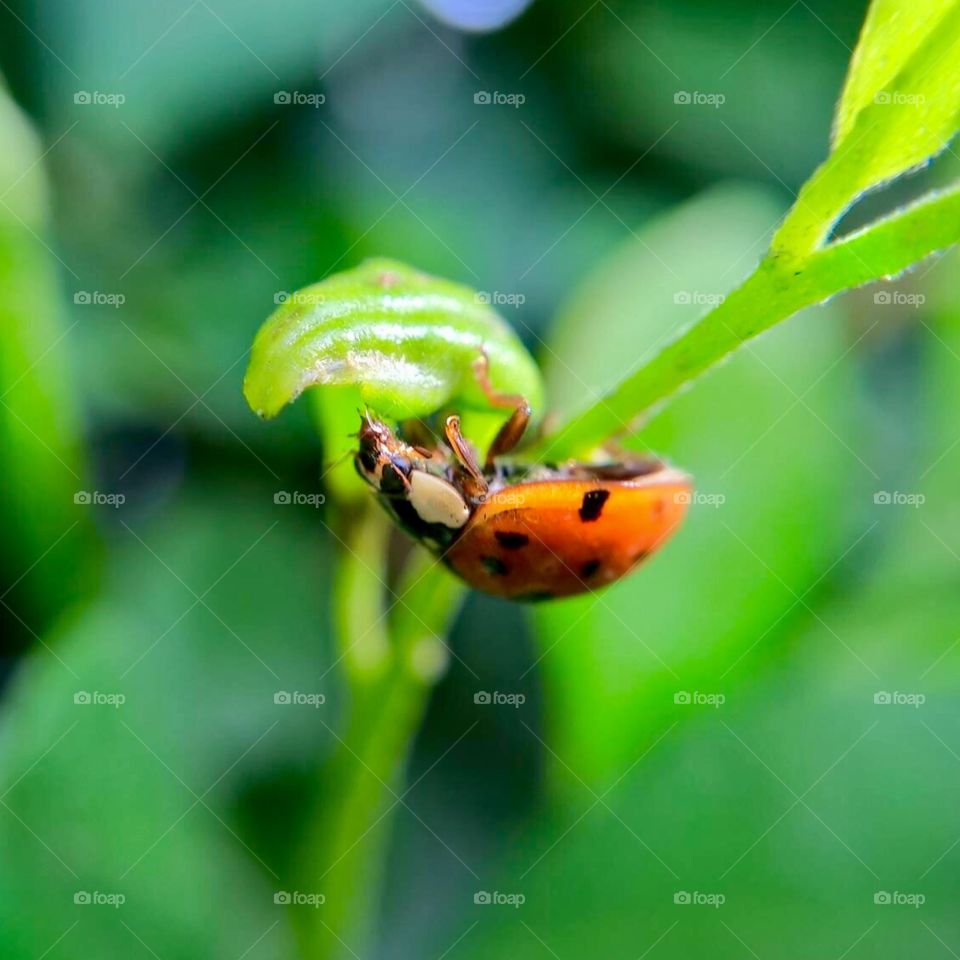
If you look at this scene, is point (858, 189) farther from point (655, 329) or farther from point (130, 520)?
point (130, 520)

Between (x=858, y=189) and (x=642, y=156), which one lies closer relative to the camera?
(x=858, y=189)

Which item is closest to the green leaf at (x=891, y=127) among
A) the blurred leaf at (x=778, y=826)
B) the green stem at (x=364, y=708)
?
the green stem at (x=364, y=708)

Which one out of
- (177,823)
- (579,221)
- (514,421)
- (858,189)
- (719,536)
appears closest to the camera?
(858,189)

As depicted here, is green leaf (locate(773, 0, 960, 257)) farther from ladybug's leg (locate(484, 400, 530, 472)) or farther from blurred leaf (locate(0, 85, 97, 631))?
blurred leaf (locate(0, 85, 97, 631))

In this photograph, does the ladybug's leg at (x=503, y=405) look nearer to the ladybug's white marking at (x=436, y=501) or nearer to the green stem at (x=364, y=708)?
the ladybug's white marking at (x=436, y=501)

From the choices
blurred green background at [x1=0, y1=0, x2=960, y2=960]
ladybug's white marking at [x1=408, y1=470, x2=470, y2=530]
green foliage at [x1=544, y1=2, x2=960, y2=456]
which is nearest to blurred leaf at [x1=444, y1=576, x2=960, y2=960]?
blurred green background at [x1=0, y1=0, x2=960, y2=960]

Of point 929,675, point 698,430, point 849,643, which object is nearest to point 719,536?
point 698,430
